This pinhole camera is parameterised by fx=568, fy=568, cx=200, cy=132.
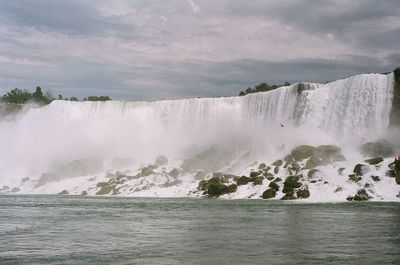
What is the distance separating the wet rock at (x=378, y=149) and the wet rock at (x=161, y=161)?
2181 centimetres

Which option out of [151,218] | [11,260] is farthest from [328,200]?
[11,260]

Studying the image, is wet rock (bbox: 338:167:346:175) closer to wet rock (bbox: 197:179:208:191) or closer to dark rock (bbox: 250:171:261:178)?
dark rock (bbox: 250:171:261:178)

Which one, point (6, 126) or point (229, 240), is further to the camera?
point (6, 126)

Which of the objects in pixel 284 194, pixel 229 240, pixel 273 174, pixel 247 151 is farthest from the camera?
pixel 247 151

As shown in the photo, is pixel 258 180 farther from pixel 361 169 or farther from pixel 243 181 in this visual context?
pixel 361 169

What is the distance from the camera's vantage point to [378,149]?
46.7 meters

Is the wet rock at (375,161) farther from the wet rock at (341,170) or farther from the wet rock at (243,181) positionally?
the wet rock at (243,181)

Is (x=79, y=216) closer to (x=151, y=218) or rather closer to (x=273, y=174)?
(x=151, y=218)

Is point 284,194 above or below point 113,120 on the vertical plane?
below

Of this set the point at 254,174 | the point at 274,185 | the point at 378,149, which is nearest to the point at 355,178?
the point at 274,185

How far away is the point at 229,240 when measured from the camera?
1748cm

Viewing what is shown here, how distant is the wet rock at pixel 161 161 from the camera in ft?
198

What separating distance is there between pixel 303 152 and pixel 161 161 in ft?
59.7

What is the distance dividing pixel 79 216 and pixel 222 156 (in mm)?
33629
